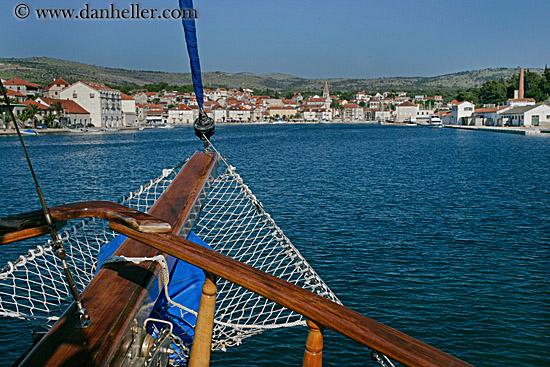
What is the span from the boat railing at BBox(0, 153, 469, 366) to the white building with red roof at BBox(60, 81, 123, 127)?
109 m

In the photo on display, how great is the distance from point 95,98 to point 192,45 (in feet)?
348

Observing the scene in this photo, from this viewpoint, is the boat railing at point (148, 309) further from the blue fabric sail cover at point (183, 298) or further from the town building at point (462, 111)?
the town building at point (462, 111)

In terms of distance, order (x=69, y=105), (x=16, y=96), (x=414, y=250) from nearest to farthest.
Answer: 1. (x=414, y=250)
2. (x=16, y=96)
3. (x=69, y=105)

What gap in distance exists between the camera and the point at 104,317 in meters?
2.24

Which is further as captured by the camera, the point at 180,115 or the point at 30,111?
the point at 180,115

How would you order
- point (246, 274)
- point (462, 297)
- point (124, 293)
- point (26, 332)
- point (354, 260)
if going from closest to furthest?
point (246, 274) → point (124, 293) → point (26, 332) → point (462, 297) → point (354, 260)

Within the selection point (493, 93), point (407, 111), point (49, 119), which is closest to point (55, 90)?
point (49, 119)

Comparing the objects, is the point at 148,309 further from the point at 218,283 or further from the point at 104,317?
the point at 218,283

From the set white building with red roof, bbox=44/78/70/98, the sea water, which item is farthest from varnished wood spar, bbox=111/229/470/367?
white building with red roof, bbox=44/78/70/98

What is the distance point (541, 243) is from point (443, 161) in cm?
2816

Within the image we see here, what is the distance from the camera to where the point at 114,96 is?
366ft

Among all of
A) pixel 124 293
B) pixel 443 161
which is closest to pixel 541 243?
pixel 124 293

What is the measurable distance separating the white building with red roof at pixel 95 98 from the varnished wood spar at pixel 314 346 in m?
110

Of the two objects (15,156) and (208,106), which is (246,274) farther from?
(208,106)
